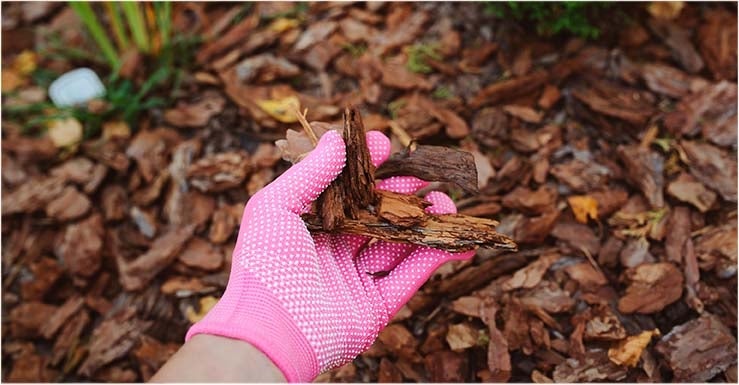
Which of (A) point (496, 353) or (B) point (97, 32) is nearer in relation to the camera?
(A) point (496, 353)

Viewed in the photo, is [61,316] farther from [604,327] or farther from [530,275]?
[604,327]

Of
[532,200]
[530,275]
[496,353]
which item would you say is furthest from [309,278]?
[532,200]

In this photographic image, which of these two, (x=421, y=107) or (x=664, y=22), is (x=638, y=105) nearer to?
(x=664, y=22)

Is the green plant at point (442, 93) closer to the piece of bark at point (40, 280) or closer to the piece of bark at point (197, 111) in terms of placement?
the piece of bark at point (197, 111)

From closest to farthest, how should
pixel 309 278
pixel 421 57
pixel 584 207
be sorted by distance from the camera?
1. pixel 309 278
2. pixel 584 207
3. pixel 421 57

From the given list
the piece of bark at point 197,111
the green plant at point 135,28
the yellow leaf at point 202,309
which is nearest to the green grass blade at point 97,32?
the green plant at point 135,28

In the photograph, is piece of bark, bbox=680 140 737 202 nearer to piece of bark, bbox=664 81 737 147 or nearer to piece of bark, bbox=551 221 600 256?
piece of bark, bbox=664 81 737 147

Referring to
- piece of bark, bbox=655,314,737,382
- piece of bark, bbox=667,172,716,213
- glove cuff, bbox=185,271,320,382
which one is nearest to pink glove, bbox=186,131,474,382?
glove cuff, bbox=185,271,320,382
